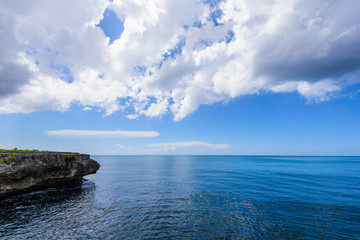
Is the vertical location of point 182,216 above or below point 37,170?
below

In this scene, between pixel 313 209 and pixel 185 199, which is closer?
pixel 313 209

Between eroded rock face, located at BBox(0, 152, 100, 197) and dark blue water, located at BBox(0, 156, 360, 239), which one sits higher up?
eroded rock face, located at BBox(0, 152, 100, 197)

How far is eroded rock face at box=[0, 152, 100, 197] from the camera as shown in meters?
21.8

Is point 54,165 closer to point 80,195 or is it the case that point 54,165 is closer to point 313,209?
point 80,195

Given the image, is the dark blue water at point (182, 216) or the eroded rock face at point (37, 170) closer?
the dark blue water at point (182, 216)

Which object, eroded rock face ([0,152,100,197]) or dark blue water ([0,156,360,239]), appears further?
eroded rock face ([0,152,100,197])

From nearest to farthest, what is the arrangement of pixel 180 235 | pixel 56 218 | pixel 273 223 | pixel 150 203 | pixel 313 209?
pixel 180 235 < pixel 273 223 < pixel 56 218 < pixel 313 209 < pixel 150 203

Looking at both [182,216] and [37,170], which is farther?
[37,170]

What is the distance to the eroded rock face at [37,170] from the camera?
71.5 ft

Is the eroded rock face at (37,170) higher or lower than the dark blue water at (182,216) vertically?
higher

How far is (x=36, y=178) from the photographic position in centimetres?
2614

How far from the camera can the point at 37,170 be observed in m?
25.9

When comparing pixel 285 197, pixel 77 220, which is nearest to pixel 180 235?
pixel 77 220

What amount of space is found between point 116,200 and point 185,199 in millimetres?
10589
